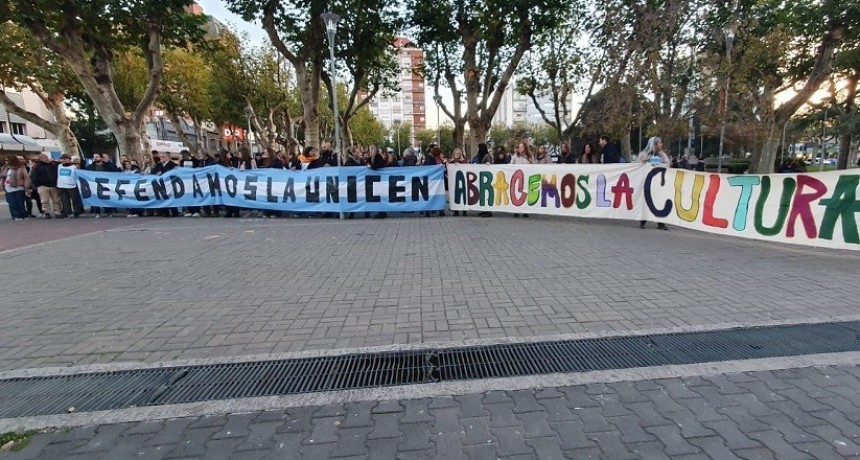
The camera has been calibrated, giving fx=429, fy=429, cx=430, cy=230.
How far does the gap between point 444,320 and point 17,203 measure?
588 inches

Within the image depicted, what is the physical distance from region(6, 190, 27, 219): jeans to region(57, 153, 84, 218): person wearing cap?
1084 millimetres

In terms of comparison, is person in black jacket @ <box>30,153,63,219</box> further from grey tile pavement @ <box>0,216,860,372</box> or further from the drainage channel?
the drainage channel

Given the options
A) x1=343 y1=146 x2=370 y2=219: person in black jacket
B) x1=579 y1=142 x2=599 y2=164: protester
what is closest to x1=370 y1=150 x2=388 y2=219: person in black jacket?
x1=343 y1=146 x2=370 y2=219: person in black jacket

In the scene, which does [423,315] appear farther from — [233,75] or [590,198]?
[233,75]

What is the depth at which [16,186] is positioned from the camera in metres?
12.3

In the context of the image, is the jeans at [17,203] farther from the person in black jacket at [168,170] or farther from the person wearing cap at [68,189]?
the person in black jacket at [168,170]

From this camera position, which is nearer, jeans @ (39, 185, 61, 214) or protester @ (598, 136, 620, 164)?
protester @ (598, 136, 620, 164)

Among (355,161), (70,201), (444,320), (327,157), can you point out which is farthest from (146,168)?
(444,320)

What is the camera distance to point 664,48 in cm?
1376

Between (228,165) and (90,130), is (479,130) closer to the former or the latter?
(228,165)

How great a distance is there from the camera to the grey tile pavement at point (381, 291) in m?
3.75

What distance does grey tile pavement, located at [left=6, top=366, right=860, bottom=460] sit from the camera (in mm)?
2242

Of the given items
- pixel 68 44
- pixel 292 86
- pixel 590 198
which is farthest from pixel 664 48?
pixel 292 86

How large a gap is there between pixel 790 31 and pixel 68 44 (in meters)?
24.2
